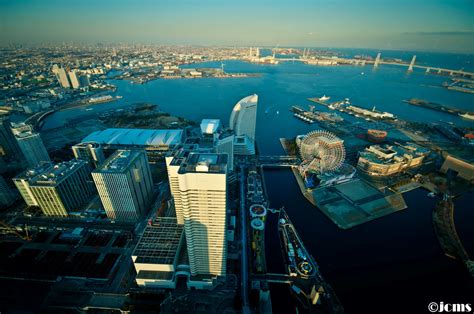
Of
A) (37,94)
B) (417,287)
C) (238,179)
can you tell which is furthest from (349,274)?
(37,94)

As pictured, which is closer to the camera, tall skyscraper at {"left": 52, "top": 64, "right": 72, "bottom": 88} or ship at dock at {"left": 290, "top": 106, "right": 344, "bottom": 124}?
ship at dock at {"left": 290, "top": 106, "right": 344, "bottom": 124}

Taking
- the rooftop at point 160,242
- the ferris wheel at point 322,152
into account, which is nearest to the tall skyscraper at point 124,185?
the rooftop at point 160,242

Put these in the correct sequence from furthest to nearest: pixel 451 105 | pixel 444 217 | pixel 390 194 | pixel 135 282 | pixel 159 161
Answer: pixel 451 105 < pixel 159 161 < pixel 390 194 < pixel 444 217 < pixel 135 282

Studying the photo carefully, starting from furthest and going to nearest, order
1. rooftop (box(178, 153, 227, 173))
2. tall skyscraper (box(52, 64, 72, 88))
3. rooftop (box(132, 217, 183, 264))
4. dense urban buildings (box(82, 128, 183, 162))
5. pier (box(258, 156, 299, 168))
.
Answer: tall skyscraper (box(52, 64, 72, 88)) → dense urban buildings (box(82, 128, 183, 162)) → pier (box(258, 156, 299, 168)) → rooftop (box(132, 217, 183, 264)) → rooftop (box(178, 153, 227, 173))

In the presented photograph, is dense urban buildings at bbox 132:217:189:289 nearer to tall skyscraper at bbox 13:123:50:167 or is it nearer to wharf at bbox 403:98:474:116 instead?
tall skyscraper at bbox 13:123:50:167

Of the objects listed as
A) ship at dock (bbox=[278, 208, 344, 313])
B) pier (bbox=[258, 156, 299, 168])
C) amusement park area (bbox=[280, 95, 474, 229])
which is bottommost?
ship at dock (bbox=[278, 208, 344, 313])

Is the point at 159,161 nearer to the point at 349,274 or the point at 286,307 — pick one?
the point at 286,307

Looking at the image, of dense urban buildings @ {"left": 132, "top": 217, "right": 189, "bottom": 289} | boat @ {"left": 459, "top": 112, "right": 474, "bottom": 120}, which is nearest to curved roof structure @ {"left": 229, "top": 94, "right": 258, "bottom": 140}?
dense urban buildings @ {"left": 132, "top": 217, "right": 189, "bottom": 289}
